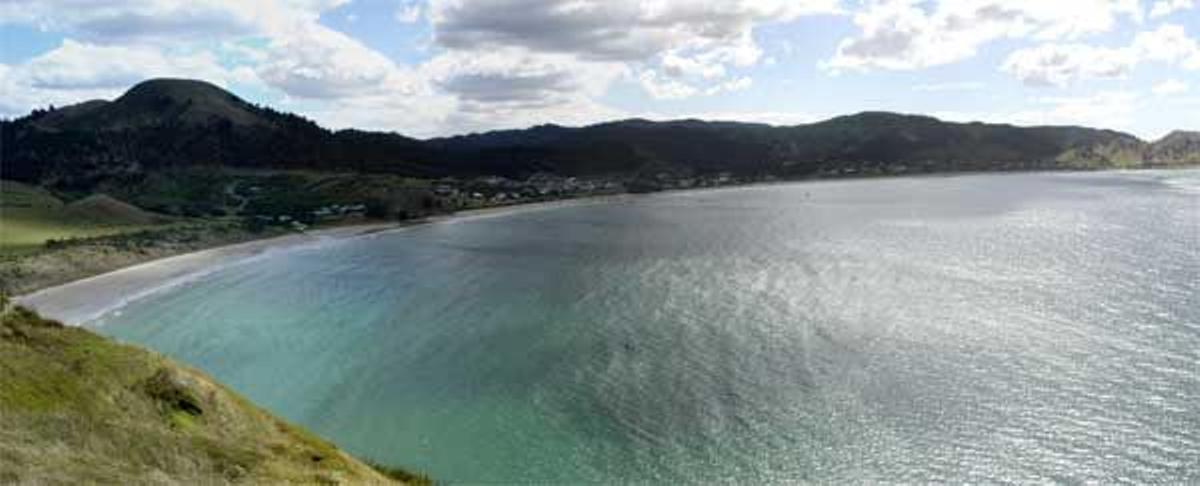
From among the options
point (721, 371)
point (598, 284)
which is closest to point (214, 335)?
point (598, 284)

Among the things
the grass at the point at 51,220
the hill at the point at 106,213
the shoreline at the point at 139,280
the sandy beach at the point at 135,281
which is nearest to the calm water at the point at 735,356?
the shoreline at the point at 139,280

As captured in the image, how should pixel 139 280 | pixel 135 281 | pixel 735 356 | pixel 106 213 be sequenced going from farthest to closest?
pixel 106 213, pixel 139 280, pixel 135 281, pixel 735 356

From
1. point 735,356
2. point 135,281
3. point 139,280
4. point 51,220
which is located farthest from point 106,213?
point 735,356

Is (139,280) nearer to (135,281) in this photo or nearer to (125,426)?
(135,281)

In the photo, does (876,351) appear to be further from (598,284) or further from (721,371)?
(598,284)

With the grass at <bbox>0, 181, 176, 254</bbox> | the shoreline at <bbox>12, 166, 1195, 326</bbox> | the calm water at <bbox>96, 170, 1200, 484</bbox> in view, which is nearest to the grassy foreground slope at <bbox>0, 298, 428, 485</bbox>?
the calm water at <bbox>96, 170, 1200, 484</bbox>
